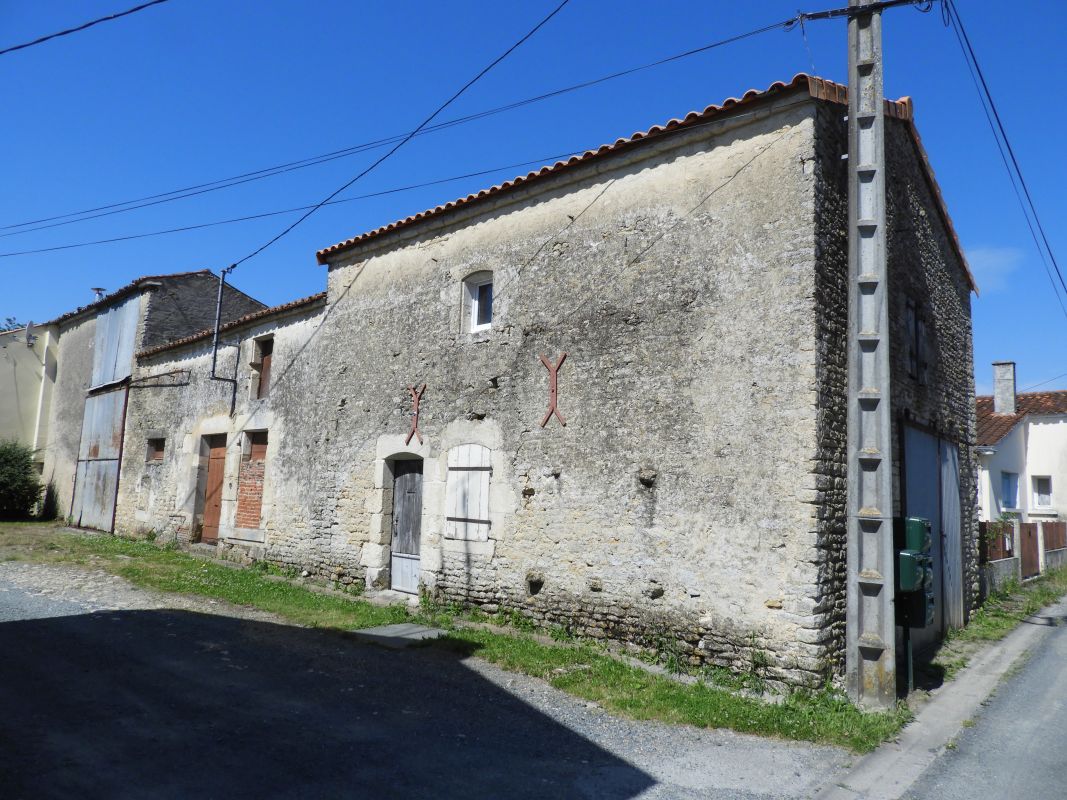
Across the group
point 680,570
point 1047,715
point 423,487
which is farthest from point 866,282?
point 423,487

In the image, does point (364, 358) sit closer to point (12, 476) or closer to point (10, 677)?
point (10, 677)

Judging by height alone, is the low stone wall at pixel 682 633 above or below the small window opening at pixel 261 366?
below

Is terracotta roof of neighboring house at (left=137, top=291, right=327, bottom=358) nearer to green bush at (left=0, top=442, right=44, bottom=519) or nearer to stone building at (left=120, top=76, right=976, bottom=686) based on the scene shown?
stone building at (left=120, top=76, right=976, bottom=686)

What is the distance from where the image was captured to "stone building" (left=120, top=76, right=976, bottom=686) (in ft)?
20.9

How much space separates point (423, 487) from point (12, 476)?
50.8 feet

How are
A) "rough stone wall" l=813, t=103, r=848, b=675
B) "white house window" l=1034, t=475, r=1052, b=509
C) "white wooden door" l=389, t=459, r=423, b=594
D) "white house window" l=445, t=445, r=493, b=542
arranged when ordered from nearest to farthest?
"rough stone wall" l=813, t=103, r=848, b=675 → "white house window" l=445, t=445, r=493, b=542 → "white wooden door" l=389, t=459, r=423, b=594 → "white house window" l=1034, t=475, r=1052, b=509

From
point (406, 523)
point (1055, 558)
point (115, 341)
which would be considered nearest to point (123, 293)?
point (115, 341)

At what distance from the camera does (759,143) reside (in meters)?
6.87

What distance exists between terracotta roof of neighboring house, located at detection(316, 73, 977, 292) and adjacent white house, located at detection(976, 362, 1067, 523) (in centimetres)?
1130

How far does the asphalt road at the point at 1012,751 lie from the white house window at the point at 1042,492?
17.1 metres

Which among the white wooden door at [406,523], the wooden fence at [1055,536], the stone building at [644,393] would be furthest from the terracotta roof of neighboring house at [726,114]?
the wooden fence at [1055,536]

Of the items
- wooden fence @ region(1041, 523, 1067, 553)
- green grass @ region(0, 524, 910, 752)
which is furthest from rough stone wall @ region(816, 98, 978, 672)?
wooden fence @ region(1041, 523, 1067, 553)

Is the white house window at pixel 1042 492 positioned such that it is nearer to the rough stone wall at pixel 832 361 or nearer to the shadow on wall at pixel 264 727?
the rough stone wall at pixel 832 361

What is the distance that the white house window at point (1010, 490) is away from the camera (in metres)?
20.2
